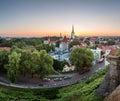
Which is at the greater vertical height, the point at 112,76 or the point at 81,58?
the point at 112,76

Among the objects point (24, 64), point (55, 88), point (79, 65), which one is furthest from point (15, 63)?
point (79, 65)

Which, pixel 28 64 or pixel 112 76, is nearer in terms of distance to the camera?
pixel 112 76

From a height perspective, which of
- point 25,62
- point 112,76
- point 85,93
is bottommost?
point 25,62

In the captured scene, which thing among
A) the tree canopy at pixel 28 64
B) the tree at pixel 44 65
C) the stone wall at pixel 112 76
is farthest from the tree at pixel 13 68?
the stone wall at pixel 112 76

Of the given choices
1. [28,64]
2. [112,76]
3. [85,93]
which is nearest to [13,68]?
[28,64]

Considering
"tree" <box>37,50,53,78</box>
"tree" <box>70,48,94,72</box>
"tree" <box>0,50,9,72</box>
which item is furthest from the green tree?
"tree" <box>70,48,94,72</box>

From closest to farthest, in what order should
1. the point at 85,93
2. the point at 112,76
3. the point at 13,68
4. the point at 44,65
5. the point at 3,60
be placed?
the point at 112,76
the point at 85,93
the point at 13,68
the point at 44,65
the point at 3,60

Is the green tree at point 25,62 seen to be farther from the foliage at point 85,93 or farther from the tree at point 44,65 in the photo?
the foliage at point 85,93

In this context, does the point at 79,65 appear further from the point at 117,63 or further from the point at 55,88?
the point at 117,63

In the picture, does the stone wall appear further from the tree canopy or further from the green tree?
the green tree

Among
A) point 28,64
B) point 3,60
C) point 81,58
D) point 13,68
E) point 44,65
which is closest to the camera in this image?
point 13,68

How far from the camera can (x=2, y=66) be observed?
37750 millimetres

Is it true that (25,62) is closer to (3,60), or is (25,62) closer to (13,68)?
(13,68)

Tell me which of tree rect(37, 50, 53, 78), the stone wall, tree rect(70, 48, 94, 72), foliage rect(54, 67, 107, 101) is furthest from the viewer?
tree rect(70, 48, 94, 72)
